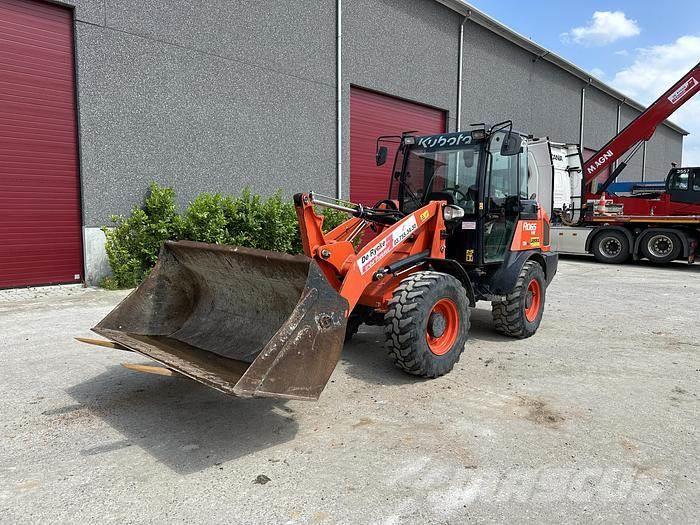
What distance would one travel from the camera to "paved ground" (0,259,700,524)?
9.34ft

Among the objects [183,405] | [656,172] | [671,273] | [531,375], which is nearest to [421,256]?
[531,375]

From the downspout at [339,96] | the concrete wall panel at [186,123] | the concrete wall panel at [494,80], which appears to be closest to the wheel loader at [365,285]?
the concrete wall panel at [186,123]

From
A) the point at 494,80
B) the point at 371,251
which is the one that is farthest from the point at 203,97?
the point at 494,80

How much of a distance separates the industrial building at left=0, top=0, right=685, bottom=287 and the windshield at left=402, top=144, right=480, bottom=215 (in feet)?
19.1

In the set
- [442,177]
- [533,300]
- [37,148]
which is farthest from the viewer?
[37,148]

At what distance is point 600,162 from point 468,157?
48.6ft

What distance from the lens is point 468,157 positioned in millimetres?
5809

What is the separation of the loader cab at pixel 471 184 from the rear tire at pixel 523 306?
422mm

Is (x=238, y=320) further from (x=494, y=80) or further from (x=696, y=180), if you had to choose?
(x=494, y=80)

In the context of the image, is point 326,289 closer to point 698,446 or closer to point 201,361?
point 201,361

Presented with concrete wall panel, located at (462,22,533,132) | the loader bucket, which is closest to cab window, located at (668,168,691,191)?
concrete wall panel, located at (462,22,533,132)

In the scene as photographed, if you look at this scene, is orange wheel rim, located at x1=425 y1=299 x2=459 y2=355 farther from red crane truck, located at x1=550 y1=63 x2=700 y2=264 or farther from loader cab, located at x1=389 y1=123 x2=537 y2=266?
red crane truck, located at x1=550 y1=63 x2=700 y2=264

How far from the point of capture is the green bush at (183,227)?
9.20 meters

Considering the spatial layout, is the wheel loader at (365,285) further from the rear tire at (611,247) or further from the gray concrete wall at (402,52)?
the rear tire at (611,247)
